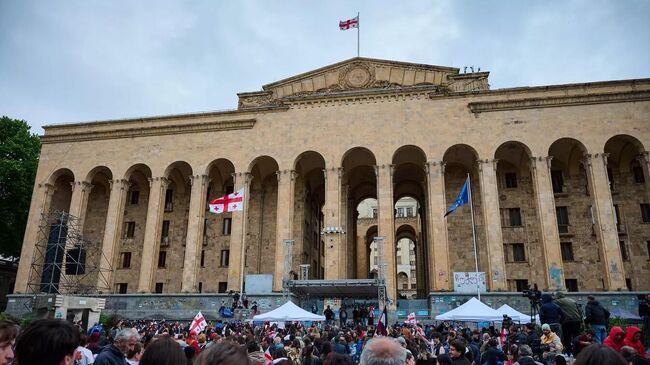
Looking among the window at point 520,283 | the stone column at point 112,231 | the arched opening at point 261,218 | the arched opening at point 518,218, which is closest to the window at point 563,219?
the arched opening at point 518,218

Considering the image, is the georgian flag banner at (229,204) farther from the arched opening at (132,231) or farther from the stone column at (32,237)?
the stone column at (32,237)

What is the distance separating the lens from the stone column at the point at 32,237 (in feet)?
112

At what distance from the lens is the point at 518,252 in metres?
33.3

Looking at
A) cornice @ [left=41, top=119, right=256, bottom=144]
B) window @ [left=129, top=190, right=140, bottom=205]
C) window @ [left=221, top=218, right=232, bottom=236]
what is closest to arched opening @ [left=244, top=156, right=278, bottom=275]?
window @ [left=221, top=218, right=232, bottom=236]

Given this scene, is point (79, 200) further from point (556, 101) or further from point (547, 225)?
point (556, 101)

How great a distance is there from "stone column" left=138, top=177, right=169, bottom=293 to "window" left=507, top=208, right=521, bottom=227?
84.4 feet

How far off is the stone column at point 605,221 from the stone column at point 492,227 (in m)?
5.77

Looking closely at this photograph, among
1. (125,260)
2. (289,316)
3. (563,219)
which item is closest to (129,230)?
(125,260)

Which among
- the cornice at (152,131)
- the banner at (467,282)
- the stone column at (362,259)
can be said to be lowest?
the banner at (467,282)

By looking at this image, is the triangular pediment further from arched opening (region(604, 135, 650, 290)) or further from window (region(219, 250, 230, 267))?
window (region(219, 250, 230, 267))

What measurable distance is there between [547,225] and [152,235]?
2705cm

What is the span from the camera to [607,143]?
1262 inches

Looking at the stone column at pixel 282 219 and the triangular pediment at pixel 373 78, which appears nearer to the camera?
the stone column at pixel 282 219

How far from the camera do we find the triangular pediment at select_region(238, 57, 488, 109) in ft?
112
